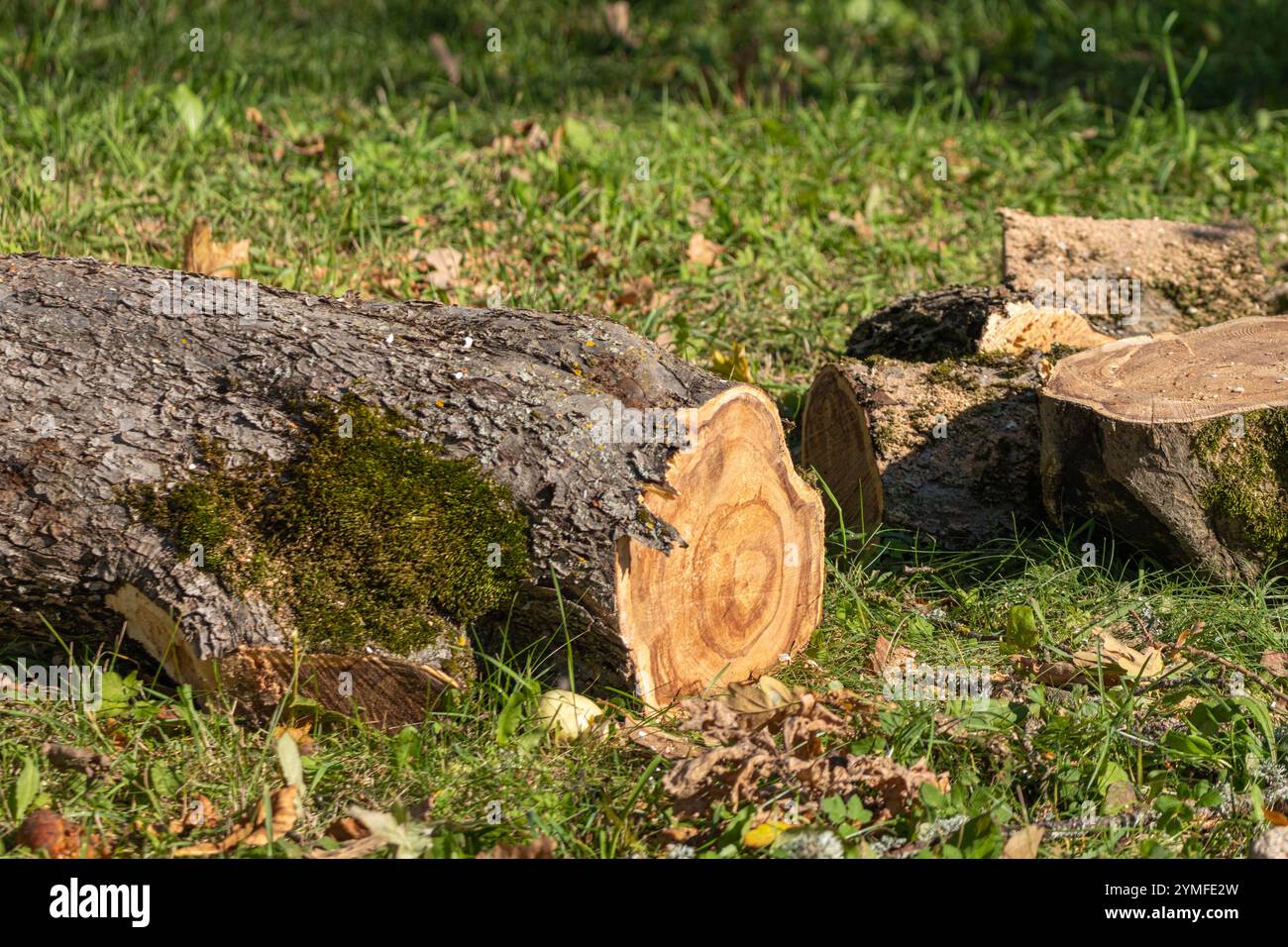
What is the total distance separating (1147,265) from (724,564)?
2443 millimetres

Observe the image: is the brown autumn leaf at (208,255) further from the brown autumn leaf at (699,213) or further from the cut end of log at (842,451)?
the cut end of log at (842,451)

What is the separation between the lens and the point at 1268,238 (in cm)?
565

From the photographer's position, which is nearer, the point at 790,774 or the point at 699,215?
the point at 790,774

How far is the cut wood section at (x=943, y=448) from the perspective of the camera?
3623 mm

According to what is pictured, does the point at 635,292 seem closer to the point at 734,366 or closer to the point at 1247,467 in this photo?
the point at 734,366

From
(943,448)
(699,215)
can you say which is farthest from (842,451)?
(699,215)

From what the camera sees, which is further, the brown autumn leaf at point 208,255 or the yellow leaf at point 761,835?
the brown autumn leaf at point 208,255

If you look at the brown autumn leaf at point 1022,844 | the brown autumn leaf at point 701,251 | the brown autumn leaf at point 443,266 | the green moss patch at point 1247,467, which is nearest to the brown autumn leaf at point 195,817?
the brown autumn leaf at point 1022,844

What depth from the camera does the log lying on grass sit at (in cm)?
266

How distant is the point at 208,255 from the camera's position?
463 cm

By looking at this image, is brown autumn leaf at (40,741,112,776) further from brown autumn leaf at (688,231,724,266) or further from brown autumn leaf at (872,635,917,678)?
brown autumn leaf at (688,231,724,266)
